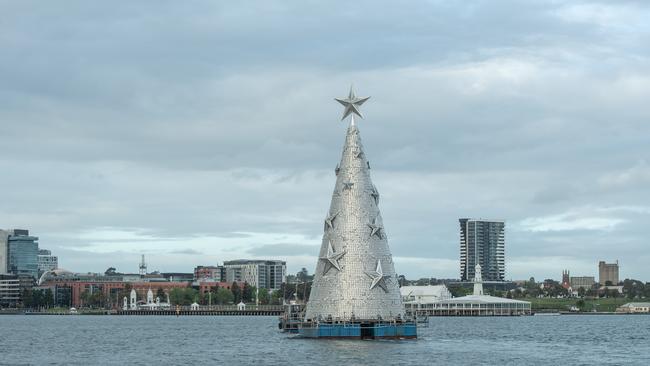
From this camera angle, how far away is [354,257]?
3912 inches

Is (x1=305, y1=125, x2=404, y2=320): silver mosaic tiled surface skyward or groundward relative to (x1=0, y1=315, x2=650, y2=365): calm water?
skyward

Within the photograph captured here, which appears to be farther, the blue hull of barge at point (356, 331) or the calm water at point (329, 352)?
the blue hull of barge at point (356, 331)

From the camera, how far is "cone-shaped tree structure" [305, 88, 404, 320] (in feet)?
325

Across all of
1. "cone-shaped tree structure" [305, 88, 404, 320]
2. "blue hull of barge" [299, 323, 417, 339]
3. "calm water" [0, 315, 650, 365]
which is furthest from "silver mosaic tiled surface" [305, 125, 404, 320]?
"calm water" [0, 315, 650, 365]

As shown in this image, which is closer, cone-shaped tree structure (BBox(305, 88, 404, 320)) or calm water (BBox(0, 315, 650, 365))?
calm water (BBox(0, 315, 650, 365))

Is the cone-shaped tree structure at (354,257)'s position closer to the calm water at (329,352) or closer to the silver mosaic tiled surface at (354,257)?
A: the silver mosaic tiled surface at (354,257)

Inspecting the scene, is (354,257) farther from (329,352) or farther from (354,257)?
(329,352)

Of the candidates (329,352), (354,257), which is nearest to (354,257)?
(354,257)

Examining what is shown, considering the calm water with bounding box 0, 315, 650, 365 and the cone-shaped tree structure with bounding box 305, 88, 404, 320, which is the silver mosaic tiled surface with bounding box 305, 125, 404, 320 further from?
the calm water with bounding box 0, 315, 650, 365

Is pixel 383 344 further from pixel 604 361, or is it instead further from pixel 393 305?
pixel 604 361

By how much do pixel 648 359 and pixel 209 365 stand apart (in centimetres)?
3457

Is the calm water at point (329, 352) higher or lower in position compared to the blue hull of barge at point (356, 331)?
lower

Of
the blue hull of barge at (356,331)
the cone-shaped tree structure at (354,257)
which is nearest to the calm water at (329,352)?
the blue hull of barge at (356,331)

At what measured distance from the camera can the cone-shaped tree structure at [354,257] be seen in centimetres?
9912
